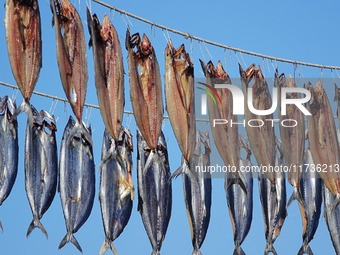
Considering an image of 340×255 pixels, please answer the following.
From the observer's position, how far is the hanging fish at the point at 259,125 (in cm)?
877

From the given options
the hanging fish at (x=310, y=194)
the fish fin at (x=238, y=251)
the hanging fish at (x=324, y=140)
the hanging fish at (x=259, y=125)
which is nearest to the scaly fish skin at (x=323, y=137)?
the hanging fish at (x=324, y=140)

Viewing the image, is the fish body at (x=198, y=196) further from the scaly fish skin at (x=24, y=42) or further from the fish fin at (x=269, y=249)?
the scaly fish skin at (x=24, y=42)

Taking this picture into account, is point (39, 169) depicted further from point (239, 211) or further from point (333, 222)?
point (333, 222)

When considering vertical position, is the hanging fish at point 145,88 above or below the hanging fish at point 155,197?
above

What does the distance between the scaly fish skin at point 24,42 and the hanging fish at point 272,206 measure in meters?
2.85

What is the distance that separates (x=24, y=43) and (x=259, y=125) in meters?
2.63

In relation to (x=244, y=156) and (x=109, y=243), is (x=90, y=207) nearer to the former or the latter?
(x=109, y=243)

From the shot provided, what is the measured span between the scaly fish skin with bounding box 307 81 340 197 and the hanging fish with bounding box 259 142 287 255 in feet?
1.36

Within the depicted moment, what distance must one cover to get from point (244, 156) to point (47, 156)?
234 cm

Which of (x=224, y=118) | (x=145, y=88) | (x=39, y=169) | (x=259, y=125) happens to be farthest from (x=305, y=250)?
(x=39, y=169)

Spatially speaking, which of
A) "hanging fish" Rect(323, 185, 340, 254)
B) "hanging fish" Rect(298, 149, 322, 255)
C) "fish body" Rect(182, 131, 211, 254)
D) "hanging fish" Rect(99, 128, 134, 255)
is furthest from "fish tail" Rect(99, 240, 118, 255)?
"hanging fish" Rect(323, 185, 340, 254)

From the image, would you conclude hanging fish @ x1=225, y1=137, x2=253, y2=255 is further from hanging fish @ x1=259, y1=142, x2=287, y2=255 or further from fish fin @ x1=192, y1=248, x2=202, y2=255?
fish fin @ x1=192, y1=248, x2=202, y2=255

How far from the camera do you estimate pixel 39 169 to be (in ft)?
28.0

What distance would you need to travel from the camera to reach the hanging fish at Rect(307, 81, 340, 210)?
905 centimetres
